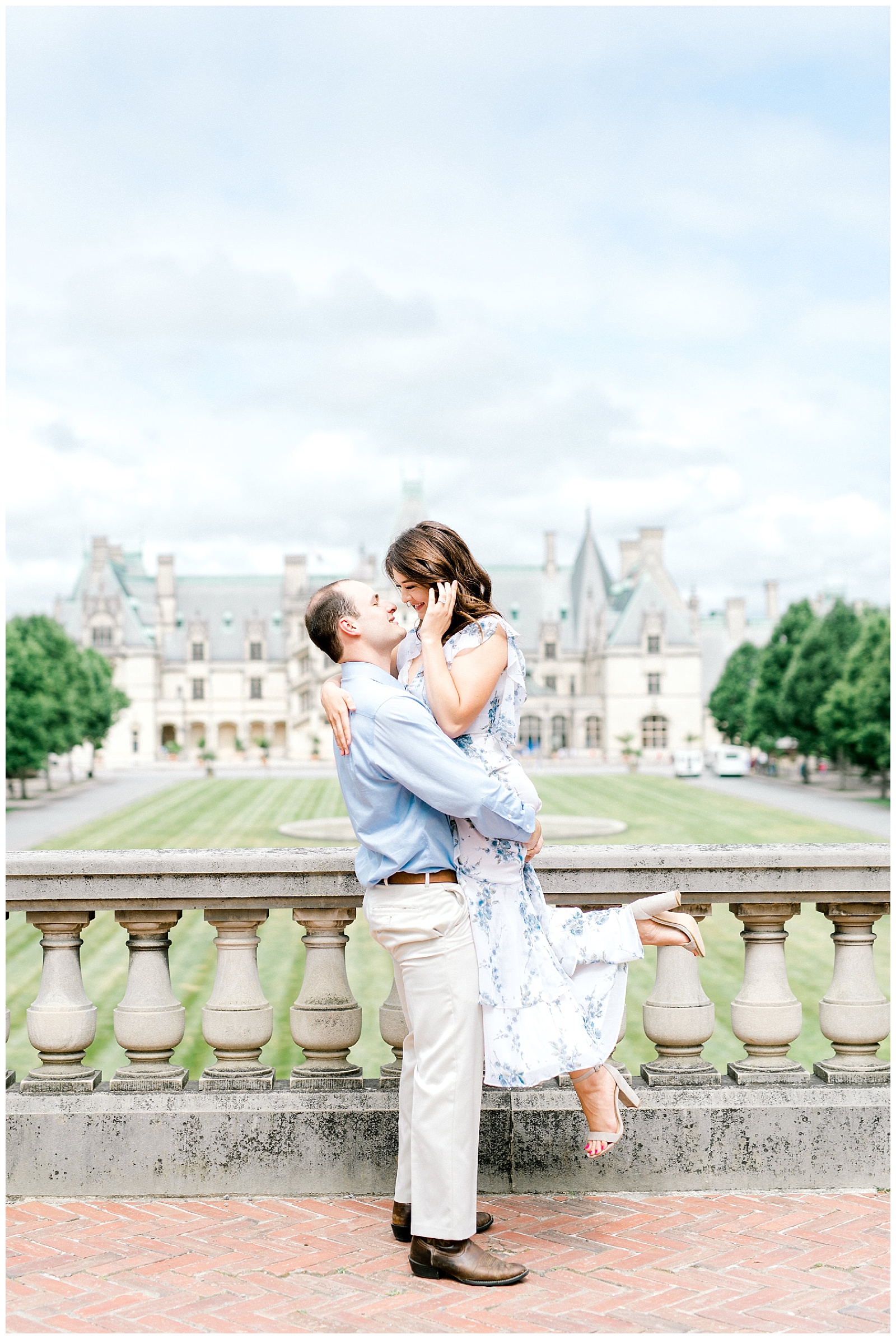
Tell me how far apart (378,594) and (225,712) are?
85223mm

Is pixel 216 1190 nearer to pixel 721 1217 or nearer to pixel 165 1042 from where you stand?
pixel 165 1042

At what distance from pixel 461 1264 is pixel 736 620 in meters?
97.9

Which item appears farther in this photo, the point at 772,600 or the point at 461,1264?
the point at 772,600

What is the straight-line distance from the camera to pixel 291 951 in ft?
60.7

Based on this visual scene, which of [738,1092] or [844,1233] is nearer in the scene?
[844,1233]

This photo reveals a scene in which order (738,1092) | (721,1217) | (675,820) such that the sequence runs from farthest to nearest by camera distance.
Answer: (675,820) < (738,1092) < (721,1217)

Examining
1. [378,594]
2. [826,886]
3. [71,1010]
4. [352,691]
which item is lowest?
[71,1010]

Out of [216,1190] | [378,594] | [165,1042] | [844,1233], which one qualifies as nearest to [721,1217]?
[844,1233]

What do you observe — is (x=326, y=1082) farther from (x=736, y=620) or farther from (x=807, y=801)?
(x=736, y=620)

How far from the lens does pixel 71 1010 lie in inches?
176

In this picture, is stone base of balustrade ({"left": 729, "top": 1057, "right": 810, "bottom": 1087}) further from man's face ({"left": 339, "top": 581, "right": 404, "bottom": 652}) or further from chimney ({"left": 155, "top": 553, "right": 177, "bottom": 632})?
chimney ({"left": 155, "top": 553, "right": 177, "bottom": 632})

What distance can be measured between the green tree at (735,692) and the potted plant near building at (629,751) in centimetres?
531

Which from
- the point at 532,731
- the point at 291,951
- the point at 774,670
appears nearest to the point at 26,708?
the point at 291,951

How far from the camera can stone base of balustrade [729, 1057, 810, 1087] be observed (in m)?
4.50
